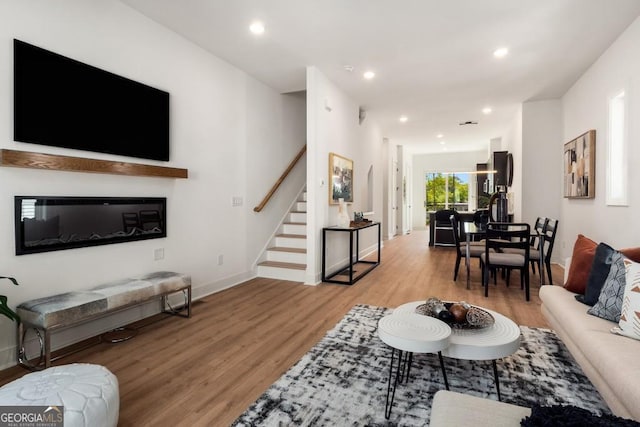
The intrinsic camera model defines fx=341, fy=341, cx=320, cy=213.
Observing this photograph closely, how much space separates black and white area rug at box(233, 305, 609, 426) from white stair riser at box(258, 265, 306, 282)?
2121 millimetres

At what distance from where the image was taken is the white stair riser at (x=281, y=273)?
4.79 meters

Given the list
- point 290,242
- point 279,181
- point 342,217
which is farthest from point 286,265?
point 279,181

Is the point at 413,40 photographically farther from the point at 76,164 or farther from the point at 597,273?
the point at 76,164

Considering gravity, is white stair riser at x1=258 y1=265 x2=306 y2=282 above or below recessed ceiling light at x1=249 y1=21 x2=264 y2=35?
below

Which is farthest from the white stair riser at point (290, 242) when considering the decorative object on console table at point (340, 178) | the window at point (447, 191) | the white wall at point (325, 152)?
the window at point (447, 191)

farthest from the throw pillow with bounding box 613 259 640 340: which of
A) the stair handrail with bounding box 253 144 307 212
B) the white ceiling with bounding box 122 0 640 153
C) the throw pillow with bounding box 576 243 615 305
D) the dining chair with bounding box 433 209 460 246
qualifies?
the dining chair with bounding box 433 209 460 246

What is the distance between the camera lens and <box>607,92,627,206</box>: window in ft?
12.1

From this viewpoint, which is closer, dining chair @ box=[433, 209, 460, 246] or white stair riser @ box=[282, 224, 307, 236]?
white stair riser @ box=[282, 224, 307, 236]

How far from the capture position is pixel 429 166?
531 inches

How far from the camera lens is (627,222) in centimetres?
349

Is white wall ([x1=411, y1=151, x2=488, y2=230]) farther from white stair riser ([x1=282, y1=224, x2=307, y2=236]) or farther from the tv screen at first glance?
the tv screen

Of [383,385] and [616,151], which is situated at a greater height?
[616,151]

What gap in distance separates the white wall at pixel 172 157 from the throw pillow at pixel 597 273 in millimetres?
3637

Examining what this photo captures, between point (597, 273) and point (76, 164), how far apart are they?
3.85 meters
